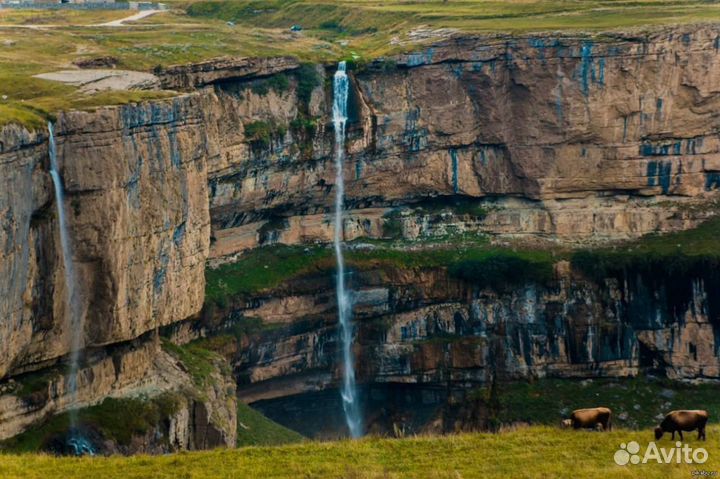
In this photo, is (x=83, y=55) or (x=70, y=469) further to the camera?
(x=83, y=55)

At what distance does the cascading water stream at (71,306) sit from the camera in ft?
137

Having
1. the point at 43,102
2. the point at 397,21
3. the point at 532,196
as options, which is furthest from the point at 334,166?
the point at 43,102

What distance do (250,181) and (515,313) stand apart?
12830 mm

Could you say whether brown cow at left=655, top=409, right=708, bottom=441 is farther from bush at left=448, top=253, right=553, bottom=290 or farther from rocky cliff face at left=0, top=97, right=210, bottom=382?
bush at left=448, top=253, right=553, bottom=290

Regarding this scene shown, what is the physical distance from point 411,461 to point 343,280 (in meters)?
29.2

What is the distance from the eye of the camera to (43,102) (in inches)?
1709

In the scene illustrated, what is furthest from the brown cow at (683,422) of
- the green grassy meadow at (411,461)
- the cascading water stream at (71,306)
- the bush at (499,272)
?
the bush at (499,272)

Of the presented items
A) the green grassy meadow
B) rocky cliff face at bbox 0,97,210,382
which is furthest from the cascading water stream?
the green grassy meadow

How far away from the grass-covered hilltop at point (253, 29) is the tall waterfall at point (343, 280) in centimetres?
184

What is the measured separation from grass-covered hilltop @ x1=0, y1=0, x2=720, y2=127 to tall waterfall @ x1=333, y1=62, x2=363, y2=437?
6.04ft

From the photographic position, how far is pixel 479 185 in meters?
64.8

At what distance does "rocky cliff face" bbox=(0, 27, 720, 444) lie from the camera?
58562 millimetres

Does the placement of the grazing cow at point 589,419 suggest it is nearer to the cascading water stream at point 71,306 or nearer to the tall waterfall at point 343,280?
the cascading water stream at point 71,306

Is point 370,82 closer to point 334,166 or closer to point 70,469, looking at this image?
point 334,166
